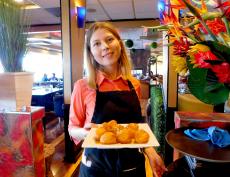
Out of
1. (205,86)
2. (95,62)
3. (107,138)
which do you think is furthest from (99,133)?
(205,86)

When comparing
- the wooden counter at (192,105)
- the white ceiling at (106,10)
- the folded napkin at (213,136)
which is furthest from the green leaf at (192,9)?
the white ceiling at (106,10)

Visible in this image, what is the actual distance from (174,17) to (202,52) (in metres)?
0.11

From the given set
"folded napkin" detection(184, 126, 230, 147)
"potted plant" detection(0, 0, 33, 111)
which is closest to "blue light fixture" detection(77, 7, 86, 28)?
"potted plant" detection(0, 0, 33, 111)

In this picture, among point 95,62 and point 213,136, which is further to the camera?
point 95,62

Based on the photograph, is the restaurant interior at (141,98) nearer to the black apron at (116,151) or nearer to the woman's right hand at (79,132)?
the black apron at (116,151)

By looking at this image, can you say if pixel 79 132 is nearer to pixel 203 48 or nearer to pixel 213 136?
pixel 213 136

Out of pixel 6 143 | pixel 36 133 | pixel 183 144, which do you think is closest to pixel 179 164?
pixel 183 144

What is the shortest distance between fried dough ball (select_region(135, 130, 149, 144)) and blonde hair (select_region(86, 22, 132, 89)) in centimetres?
36

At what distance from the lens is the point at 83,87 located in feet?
4.01

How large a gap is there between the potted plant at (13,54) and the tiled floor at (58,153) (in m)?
1.22

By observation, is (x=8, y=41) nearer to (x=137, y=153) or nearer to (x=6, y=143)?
(x=6, y=143)

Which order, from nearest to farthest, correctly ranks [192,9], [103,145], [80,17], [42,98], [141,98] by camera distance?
1. [192,9]
2. [103,145]
3. [141,98]
4. [80,17]
5. [42,98]

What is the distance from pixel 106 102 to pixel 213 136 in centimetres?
62

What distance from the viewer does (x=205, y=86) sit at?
0.54 meters
